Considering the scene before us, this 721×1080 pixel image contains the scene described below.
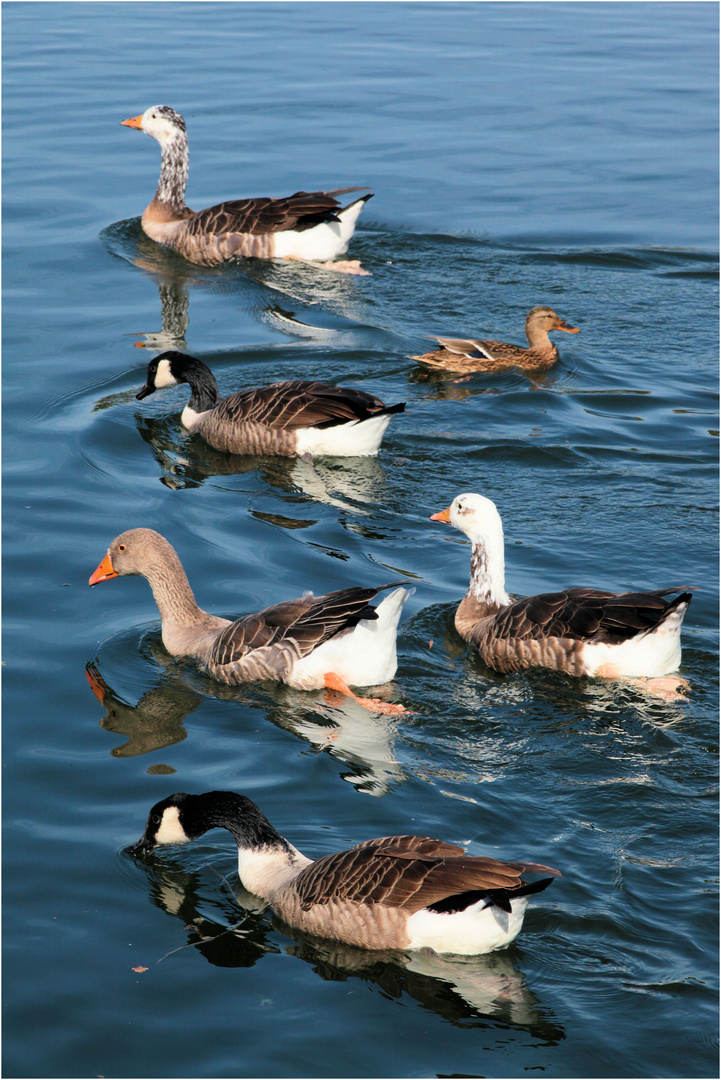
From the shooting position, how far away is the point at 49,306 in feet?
50.2

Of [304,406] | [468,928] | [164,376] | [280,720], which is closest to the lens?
[468,928]

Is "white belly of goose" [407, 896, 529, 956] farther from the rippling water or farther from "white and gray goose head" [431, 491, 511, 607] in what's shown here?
"white and gray goose head" [431, 491, 511, 607]

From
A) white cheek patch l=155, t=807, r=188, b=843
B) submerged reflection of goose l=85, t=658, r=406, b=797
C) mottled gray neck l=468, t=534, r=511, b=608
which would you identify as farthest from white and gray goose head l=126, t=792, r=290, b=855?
mottled gray neck l=468, t=534, r=511, b=608

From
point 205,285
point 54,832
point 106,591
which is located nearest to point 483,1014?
point 54,832

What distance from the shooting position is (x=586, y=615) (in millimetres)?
7977

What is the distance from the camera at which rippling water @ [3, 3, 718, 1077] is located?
543 centimetres

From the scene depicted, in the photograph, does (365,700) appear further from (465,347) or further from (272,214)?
(272,214)

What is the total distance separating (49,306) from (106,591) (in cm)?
694

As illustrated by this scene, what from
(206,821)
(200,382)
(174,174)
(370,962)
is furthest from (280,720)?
(174,174)

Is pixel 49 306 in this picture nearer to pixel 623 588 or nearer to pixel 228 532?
pixel 228 532

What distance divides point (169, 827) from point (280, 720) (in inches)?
61.5

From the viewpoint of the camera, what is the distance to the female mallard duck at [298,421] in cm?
1129

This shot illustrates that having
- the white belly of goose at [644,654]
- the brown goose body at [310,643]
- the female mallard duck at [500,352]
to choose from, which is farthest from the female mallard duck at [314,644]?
the female mallard duck at [500,352]

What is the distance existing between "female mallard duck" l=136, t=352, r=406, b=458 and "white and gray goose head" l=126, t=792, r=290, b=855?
5343 millimetres
